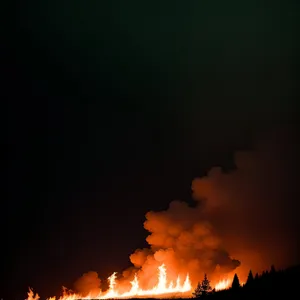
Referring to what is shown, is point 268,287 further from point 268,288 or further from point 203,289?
point 203,289

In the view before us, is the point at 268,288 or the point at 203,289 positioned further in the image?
the point at 203,289

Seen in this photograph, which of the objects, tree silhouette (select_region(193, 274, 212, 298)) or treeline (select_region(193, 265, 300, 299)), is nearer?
treeline (select_region(193, 265, 300, 299))

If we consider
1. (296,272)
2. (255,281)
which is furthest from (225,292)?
(296,272)

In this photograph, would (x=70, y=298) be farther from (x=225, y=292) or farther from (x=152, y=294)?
(x=225, y=292)

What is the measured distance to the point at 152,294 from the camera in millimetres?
176375

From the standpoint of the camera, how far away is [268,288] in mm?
137750

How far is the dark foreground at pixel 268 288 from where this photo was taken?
134 meters

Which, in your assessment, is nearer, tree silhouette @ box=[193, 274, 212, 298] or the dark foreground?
the dark foreground

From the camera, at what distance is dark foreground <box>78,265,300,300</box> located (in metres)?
134

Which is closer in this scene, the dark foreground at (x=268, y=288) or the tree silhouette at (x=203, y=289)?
the dark foreground at (x=268, y=288)

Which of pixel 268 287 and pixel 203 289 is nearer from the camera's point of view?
pixel 268 287

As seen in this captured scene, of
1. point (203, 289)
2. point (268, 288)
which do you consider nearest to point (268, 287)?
point (268, 288)

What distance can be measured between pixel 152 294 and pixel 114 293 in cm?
1398

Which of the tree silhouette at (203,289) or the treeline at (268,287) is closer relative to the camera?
the treeline at (268,287)
